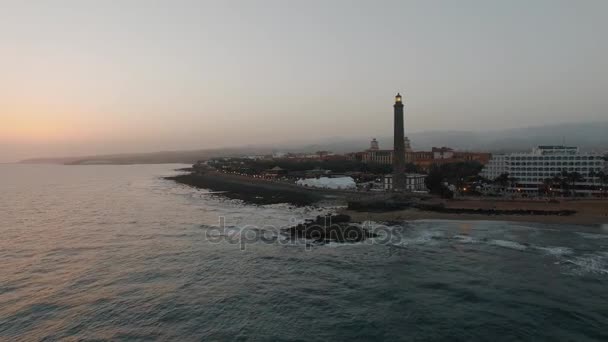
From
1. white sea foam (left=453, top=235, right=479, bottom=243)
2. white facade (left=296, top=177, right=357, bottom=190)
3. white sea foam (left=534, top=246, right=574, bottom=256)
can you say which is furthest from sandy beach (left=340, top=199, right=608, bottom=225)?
white facade (left=296, top=177, right=357, bottom=190)

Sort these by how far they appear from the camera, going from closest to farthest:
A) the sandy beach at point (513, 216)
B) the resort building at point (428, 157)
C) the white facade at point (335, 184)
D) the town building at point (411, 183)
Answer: the sandy beach at point (513, 216) → the town building at point (411, 183) → the white facade at point (335, 184) → the resort building at point (428, 157)

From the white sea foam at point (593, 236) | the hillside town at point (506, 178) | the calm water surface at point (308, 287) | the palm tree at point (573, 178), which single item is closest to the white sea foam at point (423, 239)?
the calm water surface at point (308, 287)

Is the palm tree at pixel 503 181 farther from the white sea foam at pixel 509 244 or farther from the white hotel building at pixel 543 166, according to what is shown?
the white sea foam at pixel 509 244

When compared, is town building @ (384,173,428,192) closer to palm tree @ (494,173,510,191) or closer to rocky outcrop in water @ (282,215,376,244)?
palm tree @ (494,173,510,191)

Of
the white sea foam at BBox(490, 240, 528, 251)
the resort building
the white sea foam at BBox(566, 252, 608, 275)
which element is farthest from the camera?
the resort building

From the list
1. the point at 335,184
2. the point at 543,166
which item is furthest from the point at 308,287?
the point at 543,166

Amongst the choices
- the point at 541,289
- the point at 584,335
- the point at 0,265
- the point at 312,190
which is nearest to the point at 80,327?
the point at 0,265

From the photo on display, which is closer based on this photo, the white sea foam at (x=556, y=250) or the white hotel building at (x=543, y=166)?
the white sea foam at (x=556, y=250)

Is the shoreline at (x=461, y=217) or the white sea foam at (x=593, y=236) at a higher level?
the white sea foam at (x=593, y=236)

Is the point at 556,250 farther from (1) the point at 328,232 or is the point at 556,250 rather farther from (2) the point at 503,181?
(2) the point at 503,181
